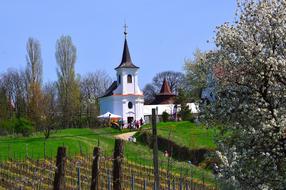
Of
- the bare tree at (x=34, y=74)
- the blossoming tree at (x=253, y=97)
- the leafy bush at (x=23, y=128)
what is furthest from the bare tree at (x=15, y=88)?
the blossoming tree at (x=253, y=97)

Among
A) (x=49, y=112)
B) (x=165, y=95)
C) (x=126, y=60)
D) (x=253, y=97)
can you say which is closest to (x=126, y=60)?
(x=126, y=60)

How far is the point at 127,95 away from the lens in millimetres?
70625

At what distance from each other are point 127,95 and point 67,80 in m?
7.04

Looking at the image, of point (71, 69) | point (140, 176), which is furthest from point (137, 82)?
point (140, 176)

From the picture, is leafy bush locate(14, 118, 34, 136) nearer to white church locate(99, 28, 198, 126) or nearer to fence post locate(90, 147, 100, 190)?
white church locate(99, 28, 198, 126)

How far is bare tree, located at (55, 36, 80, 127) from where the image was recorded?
66625 mm

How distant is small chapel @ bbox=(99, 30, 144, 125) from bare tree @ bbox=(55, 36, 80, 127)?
4.51 metres

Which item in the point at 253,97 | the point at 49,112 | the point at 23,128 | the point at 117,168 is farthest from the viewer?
the point at 49,112

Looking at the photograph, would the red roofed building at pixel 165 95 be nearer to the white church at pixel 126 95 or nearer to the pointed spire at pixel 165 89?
the pointed spire at pixel 165 89

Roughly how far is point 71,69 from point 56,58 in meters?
2.51

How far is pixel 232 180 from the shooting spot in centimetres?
1080

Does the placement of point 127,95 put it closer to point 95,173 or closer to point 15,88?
point 15,88

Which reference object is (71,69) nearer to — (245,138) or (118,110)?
(118,110)

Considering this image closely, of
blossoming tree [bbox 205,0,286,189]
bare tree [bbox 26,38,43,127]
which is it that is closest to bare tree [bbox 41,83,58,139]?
bare tree [bbox 26,38,43,127]
